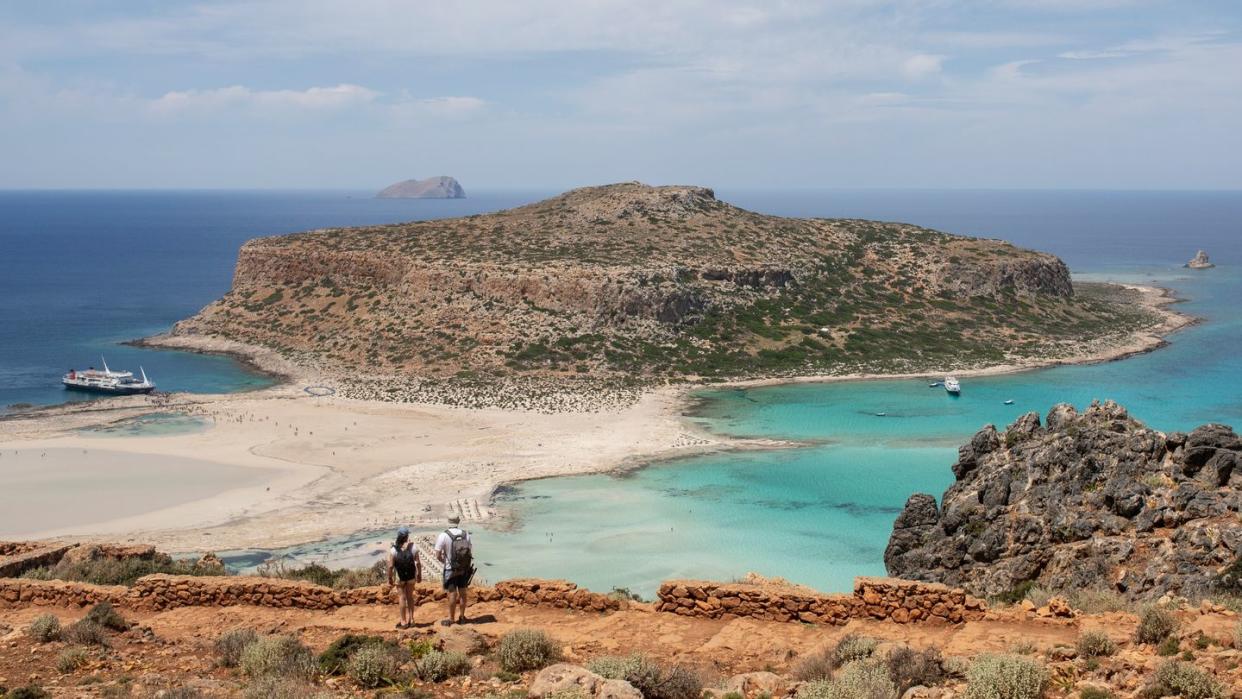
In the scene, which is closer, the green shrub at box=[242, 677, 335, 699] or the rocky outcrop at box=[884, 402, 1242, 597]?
the green shrub at box=[242, 677, 335, 699]

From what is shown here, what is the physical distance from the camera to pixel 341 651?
12.3 metres

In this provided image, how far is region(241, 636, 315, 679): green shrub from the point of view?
11.9 meters

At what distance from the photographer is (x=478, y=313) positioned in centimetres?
7200

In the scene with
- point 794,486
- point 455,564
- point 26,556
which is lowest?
point 794,486

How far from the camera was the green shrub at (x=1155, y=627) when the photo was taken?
11930 millimetres

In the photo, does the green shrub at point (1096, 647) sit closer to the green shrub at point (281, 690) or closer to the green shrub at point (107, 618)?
the green shrub at point (281, 690)

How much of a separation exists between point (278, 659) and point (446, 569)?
249 cm

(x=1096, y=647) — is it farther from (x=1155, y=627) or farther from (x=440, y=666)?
(x=440, y=666)

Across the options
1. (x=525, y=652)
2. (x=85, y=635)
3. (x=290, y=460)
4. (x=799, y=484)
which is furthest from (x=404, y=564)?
(x=290, y=460)

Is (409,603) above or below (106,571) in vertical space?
above

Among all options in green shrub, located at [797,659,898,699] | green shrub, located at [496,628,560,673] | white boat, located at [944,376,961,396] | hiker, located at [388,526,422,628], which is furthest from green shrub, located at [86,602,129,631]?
white boat, located at [944,376,961,396]

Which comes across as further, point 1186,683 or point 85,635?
point 85,635

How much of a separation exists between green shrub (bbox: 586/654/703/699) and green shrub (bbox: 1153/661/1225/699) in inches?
192

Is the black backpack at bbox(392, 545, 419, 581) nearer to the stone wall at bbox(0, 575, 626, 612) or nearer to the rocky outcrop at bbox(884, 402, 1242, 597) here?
the stone wall at bbox(0, 575, 626, 612)
